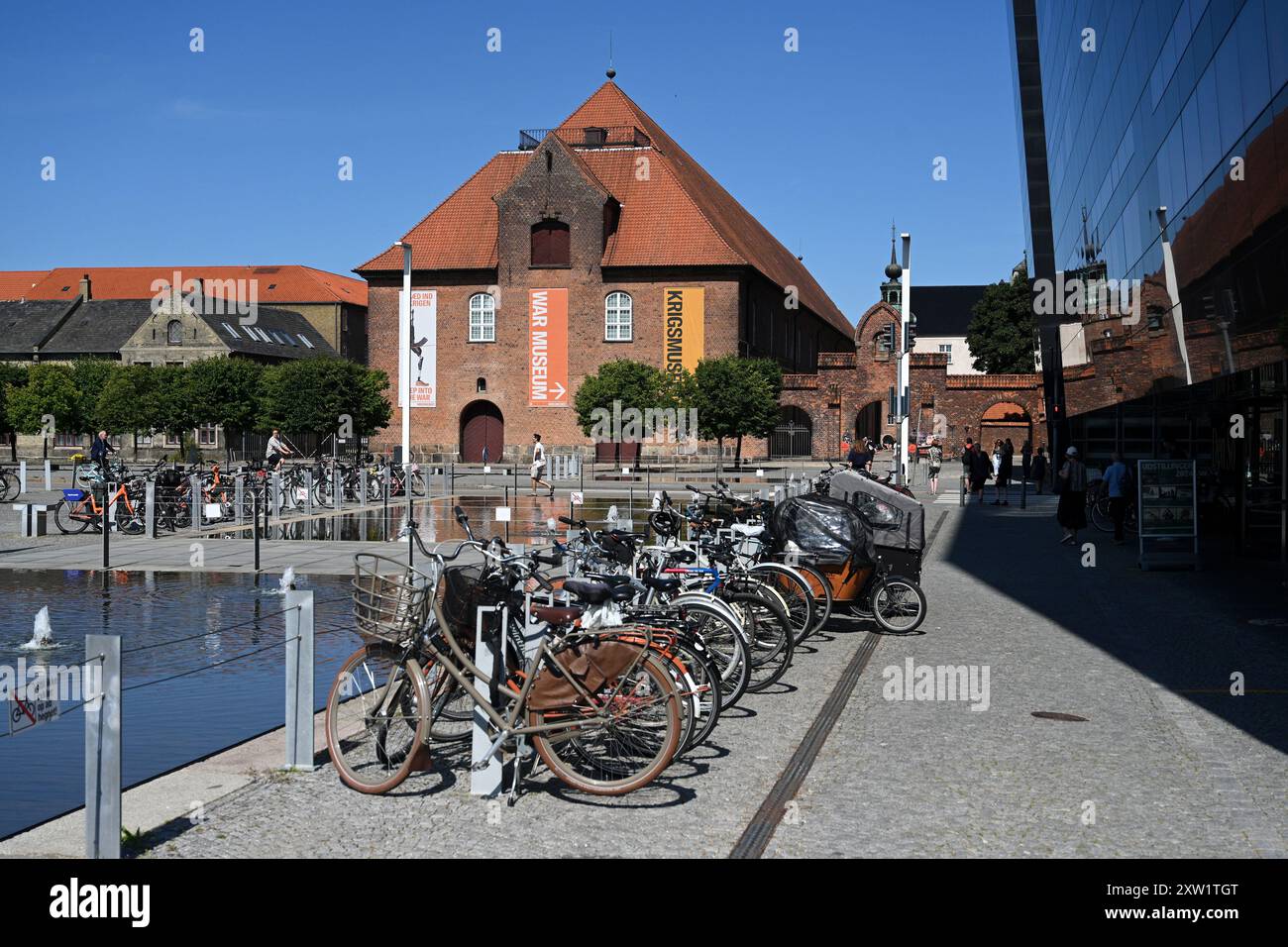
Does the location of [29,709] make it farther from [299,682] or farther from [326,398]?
[326,398]

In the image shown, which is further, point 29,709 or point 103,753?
point 29,709

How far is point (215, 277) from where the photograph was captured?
415ft

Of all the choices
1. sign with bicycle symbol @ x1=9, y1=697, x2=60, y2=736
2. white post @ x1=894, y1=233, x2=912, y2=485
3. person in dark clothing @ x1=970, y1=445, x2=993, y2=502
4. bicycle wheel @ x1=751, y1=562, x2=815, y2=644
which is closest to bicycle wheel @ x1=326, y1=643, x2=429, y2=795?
sign with bicycle symbol @ x1=9, y1=697, x2=60, y2=736

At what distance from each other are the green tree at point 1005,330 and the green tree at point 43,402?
6238 centimetres

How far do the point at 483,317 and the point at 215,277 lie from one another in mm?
69121

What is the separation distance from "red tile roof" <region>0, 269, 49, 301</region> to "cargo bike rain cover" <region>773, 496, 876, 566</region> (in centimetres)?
12432

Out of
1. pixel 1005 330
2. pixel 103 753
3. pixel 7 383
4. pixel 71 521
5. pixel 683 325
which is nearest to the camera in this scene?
pixel 103 753

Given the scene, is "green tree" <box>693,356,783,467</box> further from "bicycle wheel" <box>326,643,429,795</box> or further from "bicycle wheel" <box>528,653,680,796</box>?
"bicycle wheel" <box>528,653,680,796</box>

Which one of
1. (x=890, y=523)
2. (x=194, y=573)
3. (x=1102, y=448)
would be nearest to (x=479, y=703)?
(x=890, y=523)

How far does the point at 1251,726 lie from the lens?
873cm

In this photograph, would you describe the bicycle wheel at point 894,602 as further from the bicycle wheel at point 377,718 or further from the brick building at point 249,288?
the brick building at point 249,288

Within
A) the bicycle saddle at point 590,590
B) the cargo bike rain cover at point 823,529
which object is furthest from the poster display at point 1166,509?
the bicycle saddle at point 590,590

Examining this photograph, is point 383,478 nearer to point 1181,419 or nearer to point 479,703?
point 1181,419

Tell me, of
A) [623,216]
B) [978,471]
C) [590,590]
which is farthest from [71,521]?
[623,216]
